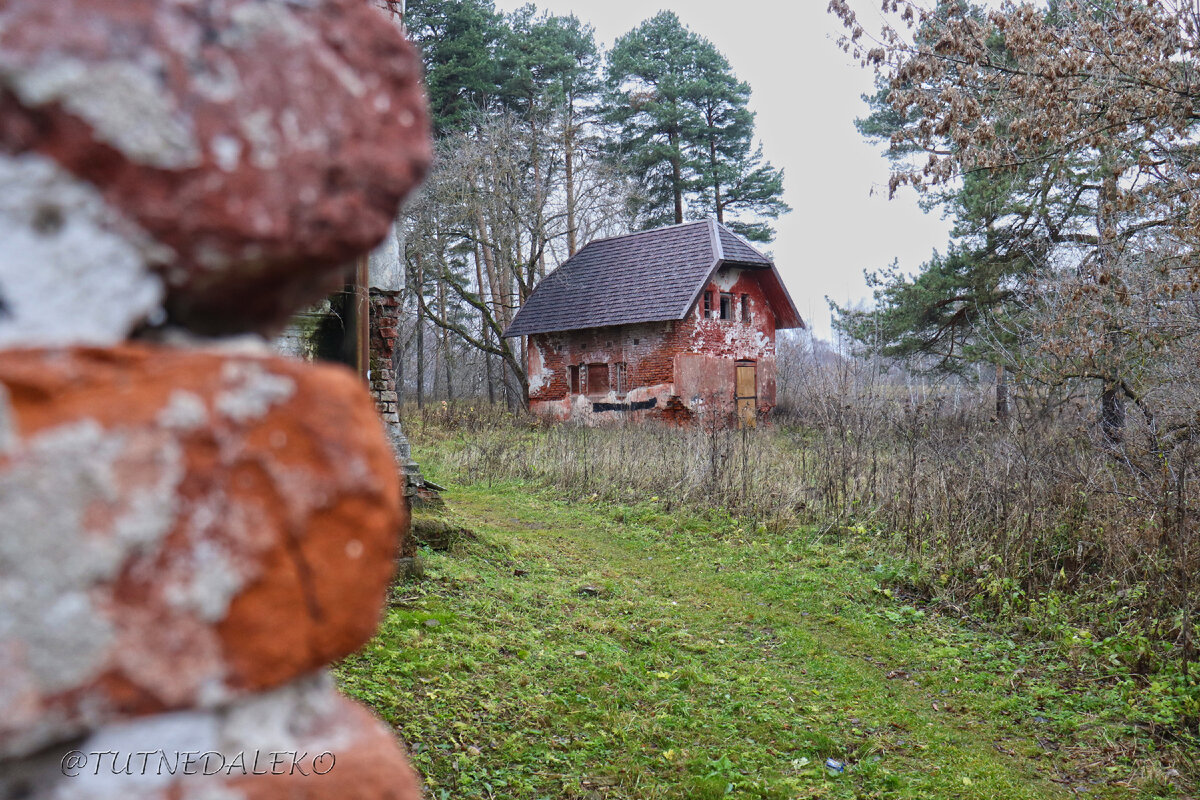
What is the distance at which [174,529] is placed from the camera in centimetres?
61

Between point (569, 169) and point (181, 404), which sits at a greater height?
point (569, 169)

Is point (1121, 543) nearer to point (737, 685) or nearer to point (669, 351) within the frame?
point (737, 685)

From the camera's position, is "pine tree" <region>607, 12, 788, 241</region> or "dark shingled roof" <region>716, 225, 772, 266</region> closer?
"dark shingled roof" <region>716, 225, 772, 266</region>

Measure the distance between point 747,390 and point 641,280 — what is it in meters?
4.06

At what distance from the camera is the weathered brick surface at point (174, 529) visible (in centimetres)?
57

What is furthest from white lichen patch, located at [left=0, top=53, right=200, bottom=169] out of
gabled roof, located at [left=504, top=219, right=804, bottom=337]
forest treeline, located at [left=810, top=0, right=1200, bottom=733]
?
gabled roof, located at [left=504, top=219, right=804, bottom=337]

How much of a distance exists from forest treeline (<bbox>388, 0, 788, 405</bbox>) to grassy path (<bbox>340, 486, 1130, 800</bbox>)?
553 inches

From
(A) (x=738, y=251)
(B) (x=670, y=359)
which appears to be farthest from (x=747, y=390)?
(A) (x=738, y=251)

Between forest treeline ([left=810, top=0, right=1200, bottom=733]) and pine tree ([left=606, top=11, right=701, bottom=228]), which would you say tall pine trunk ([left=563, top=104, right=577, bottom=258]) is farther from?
forest treeline ([left=810, top=0, right=1200, bottom=733])

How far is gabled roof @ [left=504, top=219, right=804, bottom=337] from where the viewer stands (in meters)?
20.0

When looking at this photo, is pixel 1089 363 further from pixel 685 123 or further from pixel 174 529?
pixel 685 123

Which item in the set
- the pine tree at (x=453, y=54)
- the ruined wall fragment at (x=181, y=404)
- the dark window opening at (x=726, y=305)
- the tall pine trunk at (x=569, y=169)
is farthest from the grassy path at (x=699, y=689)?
the pine tree at (x=453, y=54)

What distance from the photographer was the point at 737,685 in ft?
16.8

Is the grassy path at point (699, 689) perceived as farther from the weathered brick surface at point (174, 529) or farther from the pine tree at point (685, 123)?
the pine tree at point (685, 123)
